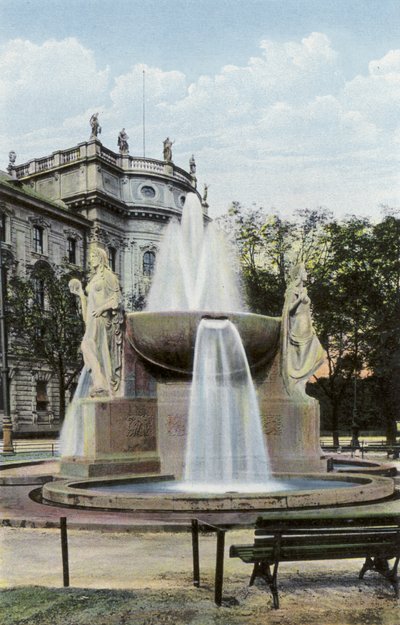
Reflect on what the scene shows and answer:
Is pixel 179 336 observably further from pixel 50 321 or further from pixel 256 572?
pixel 50 321

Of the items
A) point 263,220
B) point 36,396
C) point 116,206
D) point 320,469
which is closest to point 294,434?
point 320,469

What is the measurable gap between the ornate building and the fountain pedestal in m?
33.9

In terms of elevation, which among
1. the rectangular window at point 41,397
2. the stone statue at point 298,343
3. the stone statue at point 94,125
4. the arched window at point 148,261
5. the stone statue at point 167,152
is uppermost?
the stone statue at point 94,125

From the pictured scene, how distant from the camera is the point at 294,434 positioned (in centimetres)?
1259

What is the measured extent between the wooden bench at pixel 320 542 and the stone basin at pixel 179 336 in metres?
6.74

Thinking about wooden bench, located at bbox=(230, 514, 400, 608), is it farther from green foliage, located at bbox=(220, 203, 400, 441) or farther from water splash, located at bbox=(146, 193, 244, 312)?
green foliage, located at bbox=(220, 203, 400, 441)

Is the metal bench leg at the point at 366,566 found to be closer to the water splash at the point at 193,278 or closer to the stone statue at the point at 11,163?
the water splash at the point at 193,278

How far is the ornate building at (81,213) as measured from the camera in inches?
1907

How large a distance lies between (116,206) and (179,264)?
43.6m

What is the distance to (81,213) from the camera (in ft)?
190

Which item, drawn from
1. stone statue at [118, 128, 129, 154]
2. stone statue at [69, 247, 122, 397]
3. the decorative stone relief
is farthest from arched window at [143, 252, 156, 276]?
the decorative stone relief

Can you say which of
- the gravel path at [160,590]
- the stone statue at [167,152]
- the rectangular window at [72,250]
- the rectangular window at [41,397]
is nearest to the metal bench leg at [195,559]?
the gravel path at [160,590]

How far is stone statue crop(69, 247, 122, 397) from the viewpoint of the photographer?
12.6 meters

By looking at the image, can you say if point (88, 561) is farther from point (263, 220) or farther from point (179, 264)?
point (263, 220)
